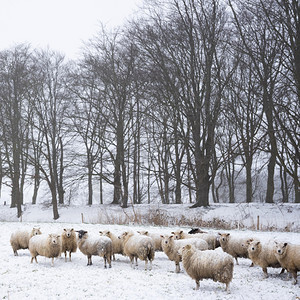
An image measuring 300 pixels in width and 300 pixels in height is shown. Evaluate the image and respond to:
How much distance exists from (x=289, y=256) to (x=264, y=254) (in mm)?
897

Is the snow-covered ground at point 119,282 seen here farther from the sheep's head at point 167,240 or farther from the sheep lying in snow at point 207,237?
the sheep lying in snow at point 207,237

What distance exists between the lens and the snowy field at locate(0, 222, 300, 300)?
8.10 m

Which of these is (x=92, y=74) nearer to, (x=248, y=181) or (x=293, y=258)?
(x=248, y=181)

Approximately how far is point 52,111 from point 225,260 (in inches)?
1014

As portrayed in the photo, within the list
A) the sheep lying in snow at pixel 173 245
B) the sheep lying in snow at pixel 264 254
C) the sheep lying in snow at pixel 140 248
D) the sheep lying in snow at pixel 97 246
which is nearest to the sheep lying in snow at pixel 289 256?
the sheep lying in snow at pixel 264 254

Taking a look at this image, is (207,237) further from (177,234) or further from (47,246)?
(47,246)

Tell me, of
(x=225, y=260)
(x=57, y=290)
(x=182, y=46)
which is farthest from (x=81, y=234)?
(x=182, y=46)

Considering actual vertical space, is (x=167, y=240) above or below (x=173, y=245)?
above

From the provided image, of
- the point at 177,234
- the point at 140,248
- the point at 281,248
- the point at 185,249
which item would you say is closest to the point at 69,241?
the point at 140,248

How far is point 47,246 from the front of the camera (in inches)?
439

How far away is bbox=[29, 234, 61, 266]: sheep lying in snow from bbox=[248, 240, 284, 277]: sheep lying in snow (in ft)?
18.9

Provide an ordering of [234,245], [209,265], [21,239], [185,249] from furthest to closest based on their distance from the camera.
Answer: [21,239] → [234,245] → [185,249] → [209,265]

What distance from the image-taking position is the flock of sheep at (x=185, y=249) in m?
8.66

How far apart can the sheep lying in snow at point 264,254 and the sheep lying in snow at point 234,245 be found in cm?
108
